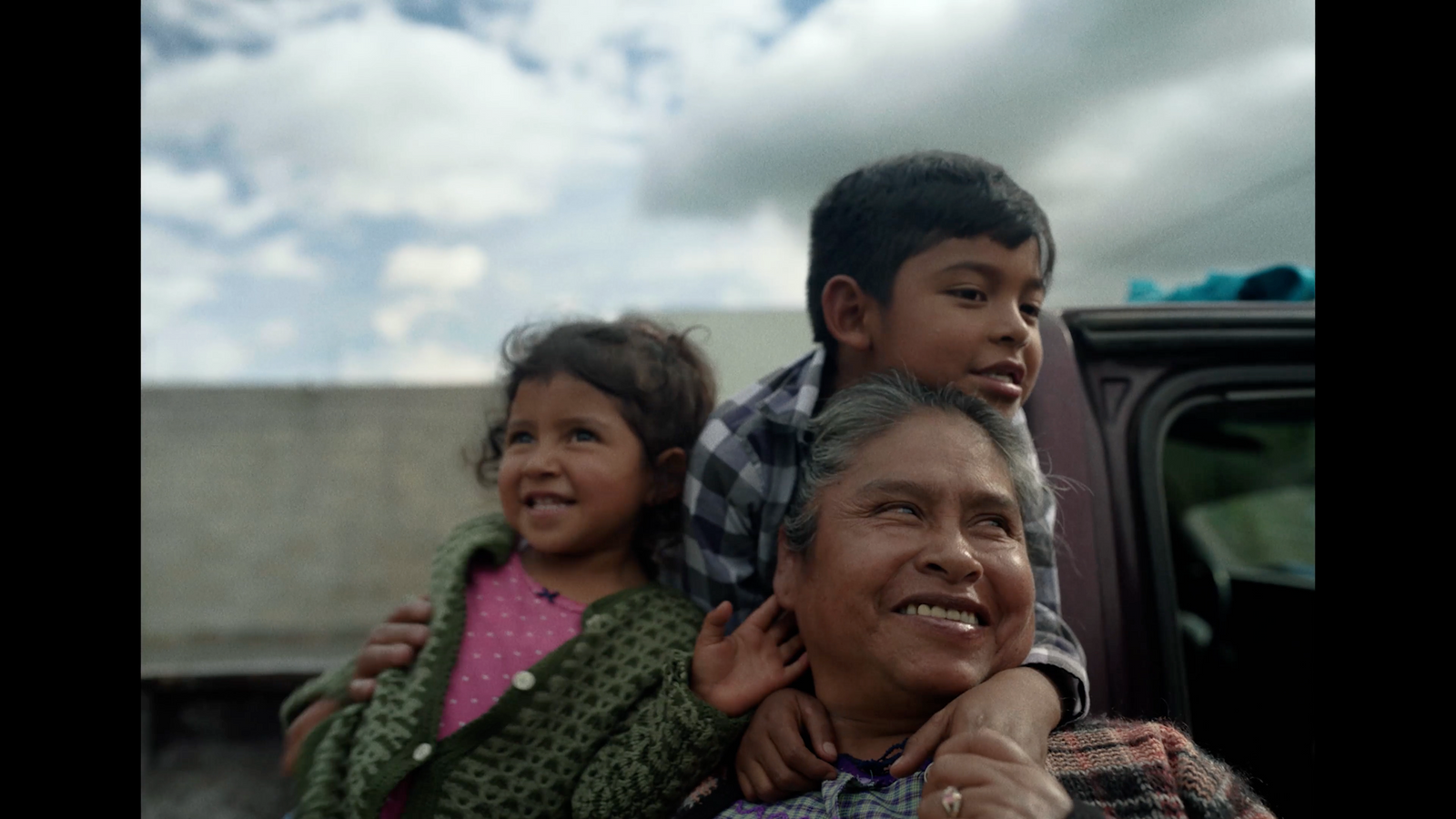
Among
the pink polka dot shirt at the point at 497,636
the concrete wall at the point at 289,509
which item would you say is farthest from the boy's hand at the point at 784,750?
the concrete wall at the point at 289,509

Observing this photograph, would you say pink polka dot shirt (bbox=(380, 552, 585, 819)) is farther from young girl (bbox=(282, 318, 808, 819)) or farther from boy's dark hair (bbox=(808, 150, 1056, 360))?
boy's dark hair (bbox=(808, 150, 1056, 360))

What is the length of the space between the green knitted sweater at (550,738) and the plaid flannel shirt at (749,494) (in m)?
0.15

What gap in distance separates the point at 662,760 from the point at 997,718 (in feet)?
2.15

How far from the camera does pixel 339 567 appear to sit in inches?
368

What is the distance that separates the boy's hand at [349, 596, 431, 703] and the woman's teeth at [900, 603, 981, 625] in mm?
1109

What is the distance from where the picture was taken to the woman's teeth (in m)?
1.56

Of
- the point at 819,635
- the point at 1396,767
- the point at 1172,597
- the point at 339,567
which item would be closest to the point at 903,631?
the point at 819,635

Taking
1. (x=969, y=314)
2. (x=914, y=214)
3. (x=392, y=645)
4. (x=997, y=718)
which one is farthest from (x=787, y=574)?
(x=392, y=645)

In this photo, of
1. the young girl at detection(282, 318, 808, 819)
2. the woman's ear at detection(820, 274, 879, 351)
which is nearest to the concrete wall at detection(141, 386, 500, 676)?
the young girl at detection(282, 318, 808, 819)

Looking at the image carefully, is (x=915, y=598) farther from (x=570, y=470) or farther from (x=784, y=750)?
(x=570, y=470)
